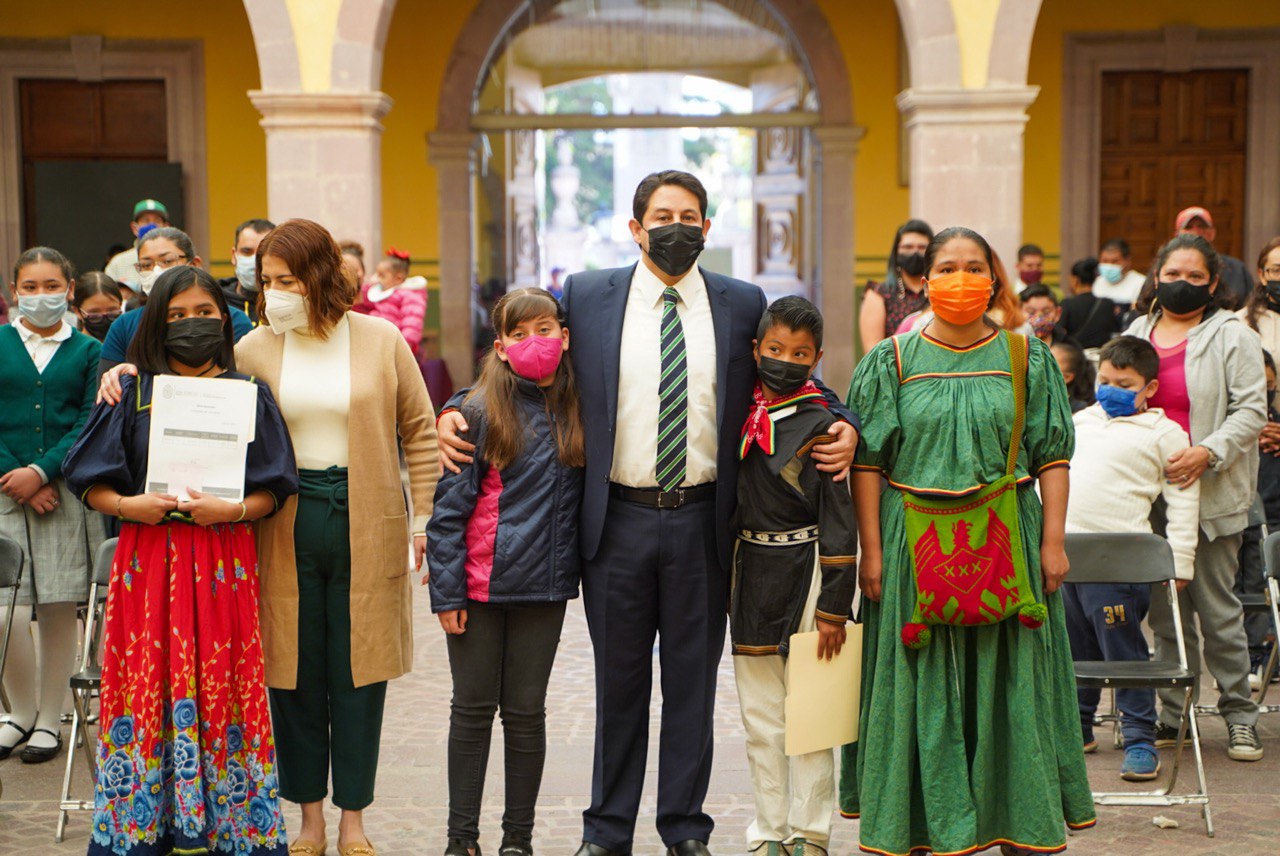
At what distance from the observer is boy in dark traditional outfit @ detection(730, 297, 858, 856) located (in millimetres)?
4145

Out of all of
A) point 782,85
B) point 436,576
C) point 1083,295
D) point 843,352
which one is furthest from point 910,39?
point 436,576

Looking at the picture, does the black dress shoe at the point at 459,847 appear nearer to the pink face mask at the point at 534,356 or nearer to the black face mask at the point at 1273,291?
the pink face mask at the point at 534,356

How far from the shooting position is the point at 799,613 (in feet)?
13.9

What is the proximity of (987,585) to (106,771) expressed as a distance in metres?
2.47

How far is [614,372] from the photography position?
14.0ft

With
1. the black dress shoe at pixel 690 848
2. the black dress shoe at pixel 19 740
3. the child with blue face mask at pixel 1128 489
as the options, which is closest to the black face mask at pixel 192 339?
the black dress shoe at pixel 690 848

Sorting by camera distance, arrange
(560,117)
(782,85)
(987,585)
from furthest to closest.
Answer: (782,85) → (560,117) → (987,585)

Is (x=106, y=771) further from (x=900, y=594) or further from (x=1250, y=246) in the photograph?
(x=1250, y=246)

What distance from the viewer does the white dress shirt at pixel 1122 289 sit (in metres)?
11.4

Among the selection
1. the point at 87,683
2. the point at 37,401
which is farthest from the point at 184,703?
the point at 37,401

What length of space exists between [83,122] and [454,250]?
12.3 feet

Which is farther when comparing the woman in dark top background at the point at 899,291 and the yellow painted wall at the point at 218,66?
the yellow painted wall at the point at 218,66

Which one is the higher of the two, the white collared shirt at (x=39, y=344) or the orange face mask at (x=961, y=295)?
the orange face mask at (x=961, y=295)

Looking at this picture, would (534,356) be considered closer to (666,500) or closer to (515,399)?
(515,399)
